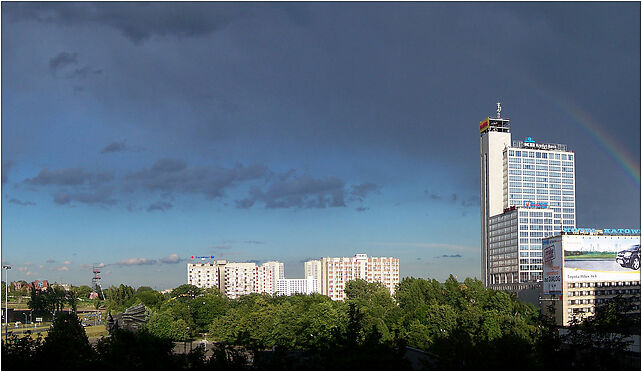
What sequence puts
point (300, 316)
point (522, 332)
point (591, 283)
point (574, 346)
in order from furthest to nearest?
1. point (591, 283)
2. point (300, 316)
3. point (522, 332)
4. point (574, 346)

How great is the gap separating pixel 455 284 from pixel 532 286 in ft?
140

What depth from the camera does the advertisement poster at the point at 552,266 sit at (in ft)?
322

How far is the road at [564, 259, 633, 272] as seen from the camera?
97.8 meters

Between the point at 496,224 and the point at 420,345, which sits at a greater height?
the point at 496,224

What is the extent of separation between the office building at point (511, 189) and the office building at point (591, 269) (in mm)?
46704

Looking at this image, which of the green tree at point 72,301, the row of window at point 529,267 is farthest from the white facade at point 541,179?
the green tree at point 72,301

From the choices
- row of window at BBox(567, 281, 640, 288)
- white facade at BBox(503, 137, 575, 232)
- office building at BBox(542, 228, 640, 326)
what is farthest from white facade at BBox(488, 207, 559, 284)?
office building at BBox(542, 228, 640, 326)

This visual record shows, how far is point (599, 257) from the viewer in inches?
3861

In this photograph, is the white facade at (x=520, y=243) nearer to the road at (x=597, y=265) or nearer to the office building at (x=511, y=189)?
the office building at (x=511, y=189)

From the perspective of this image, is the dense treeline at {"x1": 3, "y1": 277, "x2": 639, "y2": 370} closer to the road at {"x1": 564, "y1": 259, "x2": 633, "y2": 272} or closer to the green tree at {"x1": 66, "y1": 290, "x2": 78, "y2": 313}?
the road at {"x1": 564, "y1": 259, "x2": 633, "y2": 272}

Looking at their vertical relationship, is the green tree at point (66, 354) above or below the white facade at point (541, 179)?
below

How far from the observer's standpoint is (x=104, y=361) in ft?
106

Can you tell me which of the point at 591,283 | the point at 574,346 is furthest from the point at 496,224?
the point at 574,346

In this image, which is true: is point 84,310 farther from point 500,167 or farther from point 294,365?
point 294,365
